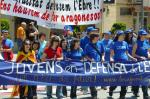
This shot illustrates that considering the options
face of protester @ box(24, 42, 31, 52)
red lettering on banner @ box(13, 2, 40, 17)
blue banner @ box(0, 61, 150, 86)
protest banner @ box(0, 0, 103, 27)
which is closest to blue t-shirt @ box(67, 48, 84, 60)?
blue banner @ box(0, 61, 150, 86)

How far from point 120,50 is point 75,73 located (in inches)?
62.4

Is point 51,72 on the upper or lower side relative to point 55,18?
lower

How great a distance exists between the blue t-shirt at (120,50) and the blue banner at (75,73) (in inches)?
26.9

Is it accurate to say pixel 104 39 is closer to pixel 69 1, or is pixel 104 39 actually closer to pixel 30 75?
pixel 69 1

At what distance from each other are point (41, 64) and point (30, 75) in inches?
13.7

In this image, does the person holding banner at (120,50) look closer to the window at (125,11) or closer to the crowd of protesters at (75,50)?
the crowd of protesters at (75,50)

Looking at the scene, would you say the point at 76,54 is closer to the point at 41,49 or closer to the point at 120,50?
the point at 120,50

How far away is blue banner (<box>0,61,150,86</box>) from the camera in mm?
11320

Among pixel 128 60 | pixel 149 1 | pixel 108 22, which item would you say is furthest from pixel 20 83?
pixel 149 1

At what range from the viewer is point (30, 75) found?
37.4ft

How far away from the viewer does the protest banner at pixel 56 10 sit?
12469mm

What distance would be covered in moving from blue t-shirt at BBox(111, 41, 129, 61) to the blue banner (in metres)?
0.68

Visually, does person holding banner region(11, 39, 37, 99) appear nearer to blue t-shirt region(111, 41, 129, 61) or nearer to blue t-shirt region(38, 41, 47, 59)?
blue t-shirt region(38, 41, 47, 59)

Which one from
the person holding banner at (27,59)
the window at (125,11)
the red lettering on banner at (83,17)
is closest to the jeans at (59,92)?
the person holding banner at (27,59)
